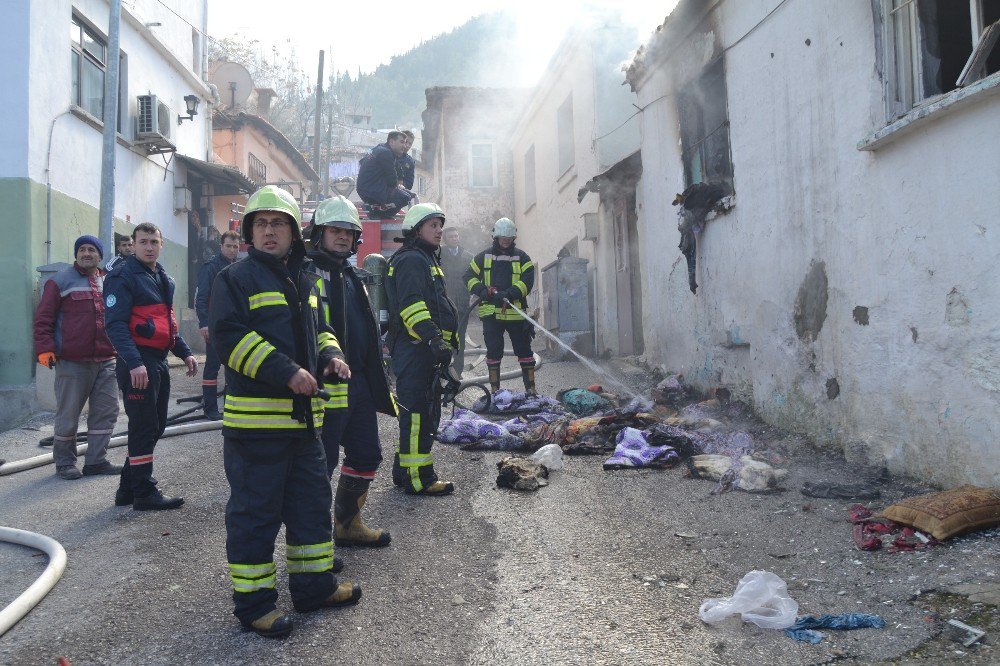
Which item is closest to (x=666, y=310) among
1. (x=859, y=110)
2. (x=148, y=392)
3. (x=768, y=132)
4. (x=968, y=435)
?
(x=768, y=132)

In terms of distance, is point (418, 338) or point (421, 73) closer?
point (418, 338)

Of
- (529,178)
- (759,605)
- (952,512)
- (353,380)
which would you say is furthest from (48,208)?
(529,178)

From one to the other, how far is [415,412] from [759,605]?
8.67 ft

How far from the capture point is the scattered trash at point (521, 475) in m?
5.27

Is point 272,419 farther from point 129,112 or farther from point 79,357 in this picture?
point 129,112

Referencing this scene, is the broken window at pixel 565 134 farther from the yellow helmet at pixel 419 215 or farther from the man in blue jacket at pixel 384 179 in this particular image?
the yellow helmet at pixel 419 215

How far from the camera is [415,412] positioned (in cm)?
517

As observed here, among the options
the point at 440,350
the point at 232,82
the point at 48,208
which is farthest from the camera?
the point at 232,82

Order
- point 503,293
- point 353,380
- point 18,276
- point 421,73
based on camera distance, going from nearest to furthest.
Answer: point 353,380 → point 503,293 → point 18,276 → point 421,73

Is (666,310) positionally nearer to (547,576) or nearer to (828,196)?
(828,196)

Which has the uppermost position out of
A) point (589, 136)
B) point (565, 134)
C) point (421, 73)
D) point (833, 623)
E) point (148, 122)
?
point (421, 73)

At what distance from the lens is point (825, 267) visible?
5652 millimetres

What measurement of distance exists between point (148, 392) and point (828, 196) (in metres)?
4.78

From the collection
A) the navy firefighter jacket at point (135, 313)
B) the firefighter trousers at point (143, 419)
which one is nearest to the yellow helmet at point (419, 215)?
the navy firefighter jacket at point (135, 313)
